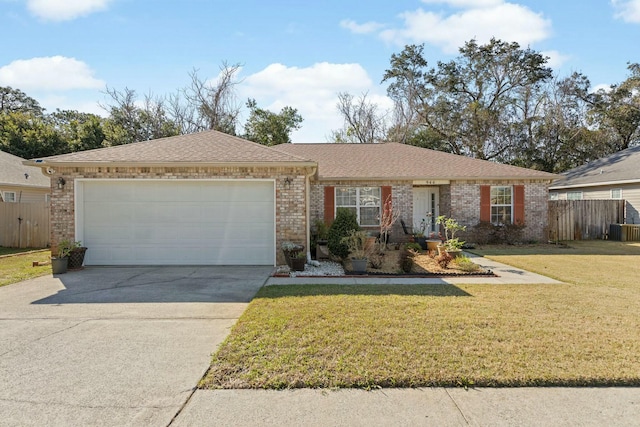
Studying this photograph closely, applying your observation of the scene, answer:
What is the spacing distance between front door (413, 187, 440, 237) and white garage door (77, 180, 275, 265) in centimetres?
771

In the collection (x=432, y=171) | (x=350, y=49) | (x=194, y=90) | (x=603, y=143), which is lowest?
(x=432, y=171)

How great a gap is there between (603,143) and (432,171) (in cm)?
2262

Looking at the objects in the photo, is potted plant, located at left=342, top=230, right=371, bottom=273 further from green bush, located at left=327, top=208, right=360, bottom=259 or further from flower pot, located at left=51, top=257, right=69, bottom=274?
flower pot, located at left=51, top=257, right=69, bottom=274

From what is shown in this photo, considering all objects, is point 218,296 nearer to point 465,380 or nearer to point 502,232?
point 465,380

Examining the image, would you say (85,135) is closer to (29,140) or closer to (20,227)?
(29,140)

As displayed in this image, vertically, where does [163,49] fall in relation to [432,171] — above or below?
above

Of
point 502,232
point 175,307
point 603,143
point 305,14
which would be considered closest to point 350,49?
point 305,14

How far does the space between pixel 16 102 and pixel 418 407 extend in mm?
50487

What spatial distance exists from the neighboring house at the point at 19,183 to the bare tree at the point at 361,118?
20837 mm

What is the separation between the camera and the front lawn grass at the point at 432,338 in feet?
11.0

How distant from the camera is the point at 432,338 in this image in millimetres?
4211

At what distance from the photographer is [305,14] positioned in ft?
34.6

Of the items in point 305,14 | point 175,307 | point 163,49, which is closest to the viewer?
point 175,307

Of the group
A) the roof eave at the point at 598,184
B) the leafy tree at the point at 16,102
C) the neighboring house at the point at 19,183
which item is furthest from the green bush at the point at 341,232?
the leafy tree at the point at 16,102
